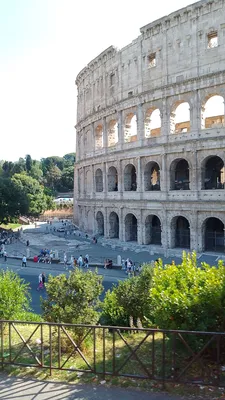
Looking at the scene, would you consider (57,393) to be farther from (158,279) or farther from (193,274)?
(193,274)

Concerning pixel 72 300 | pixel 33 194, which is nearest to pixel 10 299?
pixel 72 300

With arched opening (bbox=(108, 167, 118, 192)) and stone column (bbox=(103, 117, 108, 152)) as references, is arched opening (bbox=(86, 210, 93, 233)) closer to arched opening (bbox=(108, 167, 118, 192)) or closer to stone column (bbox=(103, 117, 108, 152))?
arched opening (bbox=(108, 167, 118, 192))

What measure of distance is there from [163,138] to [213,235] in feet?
28.6

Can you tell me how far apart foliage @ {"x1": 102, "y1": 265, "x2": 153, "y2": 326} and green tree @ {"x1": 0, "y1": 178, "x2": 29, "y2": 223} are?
34956mm

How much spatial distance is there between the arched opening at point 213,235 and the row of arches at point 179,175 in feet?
9.46

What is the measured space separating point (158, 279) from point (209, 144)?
63.0 ft

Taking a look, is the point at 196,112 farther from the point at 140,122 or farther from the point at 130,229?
the point at 130,229

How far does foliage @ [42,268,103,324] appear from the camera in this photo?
9828 millimetres

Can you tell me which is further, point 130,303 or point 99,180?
point 99,180

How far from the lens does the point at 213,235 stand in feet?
92.6

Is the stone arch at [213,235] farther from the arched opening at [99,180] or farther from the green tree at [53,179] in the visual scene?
the green tree at [53,179]

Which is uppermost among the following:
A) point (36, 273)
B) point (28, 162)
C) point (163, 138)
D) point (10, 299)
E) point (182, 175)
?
point (28, 162)

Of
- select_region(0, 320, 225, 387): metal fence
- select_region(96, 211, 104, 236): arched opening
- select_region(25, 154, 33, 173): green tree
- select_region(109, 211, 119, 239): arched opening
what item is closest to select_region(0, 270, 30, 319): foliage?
select_region(0, 320, 225, 387): metal fence

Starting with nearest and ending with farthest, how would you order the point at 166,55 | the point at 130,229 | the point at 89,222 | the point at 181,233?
the point at 166,55, the point at 181,233, the point at 130,229, the point at 89,222
